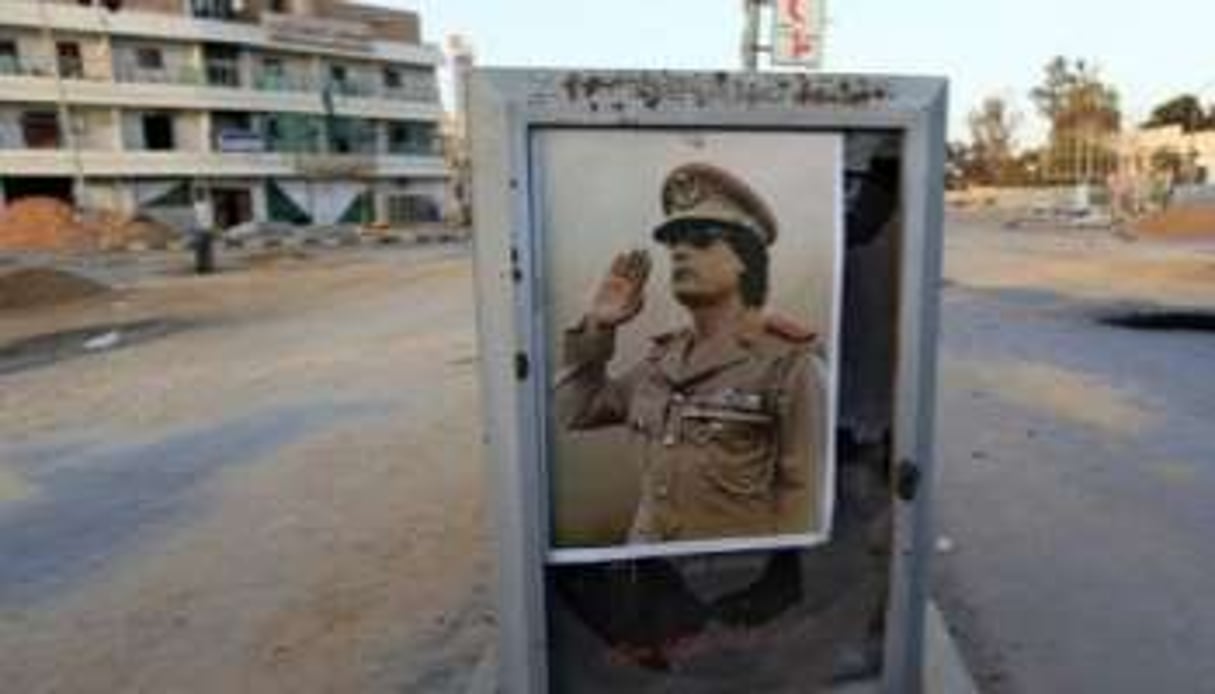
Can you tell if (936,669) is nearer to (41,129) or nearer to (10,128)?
(10,128)

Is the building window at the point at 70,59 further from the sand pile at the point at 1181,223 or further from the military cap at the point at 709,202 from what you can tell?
the military cap at the point at 709,202

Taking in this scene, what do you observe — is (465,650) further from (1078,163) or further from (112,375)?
(1078,163)

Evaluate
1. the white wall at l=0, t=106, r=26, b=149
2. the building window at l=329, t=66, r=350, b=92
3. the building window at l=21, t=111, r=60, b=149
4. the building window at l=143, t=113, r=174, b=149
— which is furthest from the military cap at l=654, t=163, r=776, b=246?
the building window at l=329, t=66, r=350, b=92

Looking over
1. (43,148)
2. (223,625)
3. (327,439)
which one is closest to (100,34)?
(43,148)

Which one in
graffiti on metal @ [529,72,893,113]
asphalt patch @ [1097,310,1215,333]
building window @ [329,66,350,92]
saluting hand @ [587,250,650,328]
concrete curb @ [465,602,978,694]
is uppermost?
building window @ [329,66,350,92]

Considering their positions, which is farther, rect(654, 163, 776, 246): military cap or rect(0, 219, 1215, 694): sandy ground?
rect(0, 219, 1215, 694): sandy ground

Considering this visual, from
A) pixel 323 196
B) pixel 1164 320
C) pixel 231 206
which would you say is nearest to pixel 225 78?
pixel 231 206

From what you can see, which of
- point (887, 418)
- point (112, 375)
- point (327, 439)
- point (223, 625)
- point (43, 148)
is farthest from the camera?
point (43, 148)

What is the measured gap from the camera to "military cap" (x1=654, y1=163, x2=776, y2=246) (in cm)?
231

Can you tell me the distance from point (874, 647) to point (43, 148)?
5682cm

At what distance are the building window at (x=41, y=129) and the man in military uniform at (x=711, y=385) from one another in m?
56.7

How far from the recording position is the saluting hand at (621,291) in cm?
233

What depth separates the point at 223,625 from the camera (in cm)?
475

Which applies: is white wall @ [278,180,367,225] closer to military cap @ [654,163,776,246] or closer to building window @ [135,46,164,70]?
building window @ [135,46,164,70]
